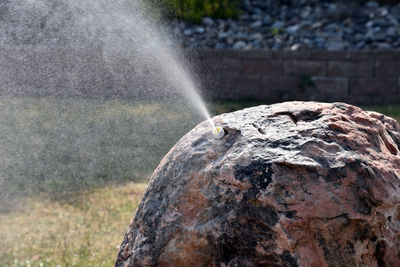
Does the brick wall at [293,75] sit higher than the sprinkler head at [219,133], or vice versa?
the sprinkler head at [219,133]

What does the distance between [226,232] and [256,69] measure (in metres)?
5.33

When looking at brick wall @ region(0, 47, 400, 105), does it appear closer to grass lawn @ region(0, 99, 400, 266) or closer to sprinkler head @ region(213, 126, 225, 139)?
grass lawn @ region(0, 99, 400, 266)

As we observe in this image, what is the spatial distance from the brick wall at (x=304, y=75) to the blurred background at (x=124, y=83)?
0.01 meters

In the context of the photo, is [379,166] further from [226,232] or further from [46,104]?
[46,104]

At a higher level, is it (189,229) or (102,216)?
(189,229)

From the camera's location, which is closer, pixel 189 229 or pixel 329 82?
pixel 189 229

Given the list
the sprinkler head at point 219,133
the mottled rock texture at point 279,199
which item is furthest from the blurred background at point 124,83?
the mottled rock texture at point 279,199

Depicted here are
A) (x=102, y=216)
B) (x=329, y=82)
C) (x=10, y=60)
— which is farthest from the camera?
(x=329, y=82)

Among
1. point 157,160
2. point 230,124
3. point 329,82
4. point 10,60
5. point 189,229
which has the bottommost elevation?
point 329,82

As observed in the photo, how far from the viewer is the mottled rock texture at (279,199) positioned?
1.70 meters

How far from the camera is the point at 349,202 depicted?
1725 mm

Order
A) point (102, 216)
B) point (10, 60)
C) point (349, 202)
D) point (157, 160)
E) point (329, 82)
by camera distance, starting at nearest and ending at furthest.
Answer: point (349, 202) → point (102, 216) → point (157, 160) → point (10, 60) → point (329, 82)

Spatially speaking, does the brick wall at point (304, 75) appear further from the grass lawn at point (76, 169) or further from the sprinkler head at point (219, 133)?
the sprinkler head at point (219, 133)

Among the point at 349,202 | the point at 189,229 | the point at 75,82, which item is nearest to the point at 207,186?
the point at 189,229
